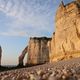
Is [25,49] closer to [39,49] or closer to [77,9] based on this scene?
[39,49]

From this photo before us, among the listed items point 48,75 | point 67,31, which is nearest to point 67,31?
point 67,31

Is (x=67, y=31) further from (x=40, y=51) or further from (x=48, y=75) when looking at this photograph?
(x=40, y=51)

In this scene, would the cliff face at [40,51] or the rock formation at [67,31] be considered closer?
the rock formation at [67,31]

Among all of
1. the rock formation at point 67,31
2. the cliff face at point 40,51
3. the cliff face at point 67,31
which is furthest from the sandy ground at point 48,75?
the cliff face at point 40,51

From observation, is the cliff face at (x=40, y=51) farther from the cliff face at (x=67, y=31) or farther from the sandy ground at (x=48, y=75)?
the sandy ground at (x=48, y=75)

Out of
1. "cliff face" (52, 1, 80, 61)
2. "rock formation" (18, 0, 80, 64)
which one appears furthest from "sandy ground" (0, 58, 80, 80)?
"cliff face" (52, 1, 80, 61)

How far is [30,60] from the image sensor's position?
58812mm

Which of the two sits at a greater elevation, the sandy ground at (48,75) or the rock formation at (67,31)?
the rock formation at (67,31)

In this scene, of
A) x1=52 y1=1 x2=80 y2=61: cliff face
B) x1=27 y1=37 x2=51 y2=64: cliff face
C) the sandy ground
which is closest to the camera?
the sandy ground

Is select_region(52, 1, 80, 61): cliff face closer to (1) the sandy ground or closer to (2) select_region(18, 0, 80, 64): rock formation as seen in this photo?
(2) select_region(18, 0, 80, 64): rock formation

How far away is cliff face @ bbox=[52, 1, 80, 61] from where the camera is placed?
2430 cm

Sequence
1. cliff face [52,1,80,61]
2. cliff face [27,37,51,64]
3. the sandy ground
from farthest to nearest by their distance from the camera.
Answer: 1. cliff face [27,37,51,64]
2. cliff face [52,1,80,61]
3. the sandy ground

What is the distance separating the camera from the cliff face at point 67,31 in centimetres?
2430

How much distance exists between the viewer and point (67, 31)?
85.6ft
